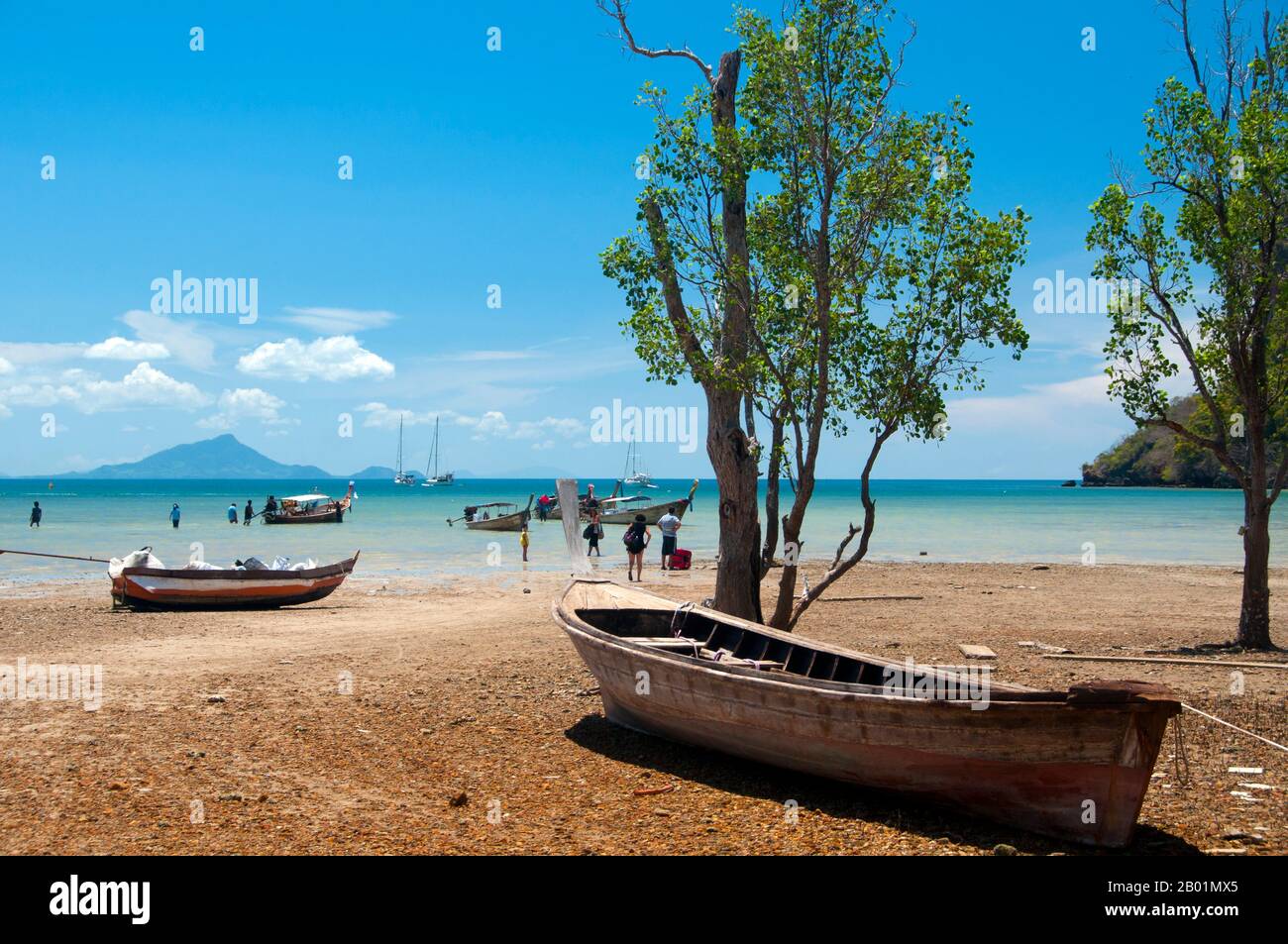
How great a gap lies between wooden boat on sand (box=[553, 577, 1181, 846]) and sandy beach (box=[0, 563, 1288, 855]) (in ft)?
0.92

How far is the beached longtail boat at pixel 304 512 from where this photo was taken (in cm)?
5669

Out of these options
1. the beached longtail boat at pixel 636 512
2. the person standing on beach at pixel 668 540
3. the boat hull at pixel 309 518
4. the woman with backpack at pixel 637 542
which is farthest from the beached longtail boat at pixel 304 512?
the woman with backpack at pixel 637 542

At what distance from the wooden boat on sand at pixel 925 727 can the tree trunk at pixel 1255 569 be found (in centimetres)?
887

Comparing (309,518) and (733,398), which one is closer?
(733,398)

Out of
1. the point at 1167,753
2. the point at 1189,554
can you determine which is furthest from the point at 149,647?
the point at 1189,554

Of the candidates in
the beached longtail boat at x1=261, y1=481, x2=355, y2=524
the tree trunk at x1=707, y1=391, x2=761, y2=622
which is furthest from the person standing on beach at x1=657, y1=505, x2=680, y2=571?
the beached longtail boat at x1=261, y1=481, x2=355, y2=524

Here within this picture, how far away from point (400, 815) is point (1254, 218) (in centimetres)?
1386

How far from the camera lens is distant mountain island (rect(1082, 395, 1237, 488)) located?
127m

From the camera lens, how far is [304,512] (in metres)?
57.9

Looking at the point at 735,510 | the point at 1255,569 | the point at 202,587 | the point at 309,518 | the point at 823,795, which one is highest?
the point at 735,510

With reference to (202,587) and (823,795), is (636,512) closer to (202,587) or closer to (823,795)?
(202,587)

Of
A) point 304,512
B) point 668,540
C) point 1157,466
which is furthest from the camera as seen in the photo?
point 1157,466

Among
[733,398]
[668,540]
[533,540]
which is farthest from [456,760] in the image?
[533,540]

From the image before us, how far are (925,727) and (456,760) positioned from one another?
4579 mm
